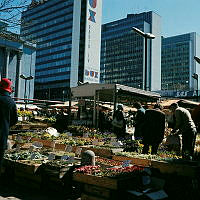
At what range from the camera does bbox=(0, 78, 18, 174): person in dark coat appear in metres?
4.38

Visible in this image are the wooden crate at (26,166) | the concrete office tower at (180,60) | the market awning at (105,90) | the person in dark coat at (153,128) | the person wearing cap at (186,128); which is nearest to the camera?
the wooden crate at (26,166)

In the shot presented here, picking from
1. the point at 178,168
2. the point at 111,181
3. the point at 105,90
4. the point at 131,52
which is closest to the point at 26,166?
the point at 111,181

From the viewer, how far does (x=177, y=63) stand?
141 meters

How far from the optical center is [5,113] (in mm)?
4441

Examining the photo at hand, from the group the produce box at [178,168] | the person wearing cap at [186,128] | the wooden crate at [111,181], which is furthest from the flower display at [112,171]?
the person wearing cap at [186,128]

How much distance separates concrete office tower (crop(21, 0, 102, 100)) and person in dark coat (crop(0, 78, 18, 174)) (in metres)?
83.4

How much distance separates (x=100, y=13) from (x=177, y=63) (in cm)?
5879

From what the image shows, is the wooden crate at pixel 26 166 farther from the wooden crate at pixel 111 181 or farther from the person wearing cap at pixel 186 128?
the person wearing cap at pixel 186 128

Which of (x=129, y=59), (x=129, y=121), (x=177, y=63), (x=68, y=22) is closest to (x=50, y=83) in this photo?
(x=68, y=22)

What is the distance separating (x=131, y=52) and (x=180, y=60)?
106 feet

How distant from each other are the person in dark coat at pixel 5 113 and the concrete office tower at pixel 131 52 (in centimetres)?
10896

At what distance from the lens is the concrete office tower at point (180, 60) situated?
13700cm

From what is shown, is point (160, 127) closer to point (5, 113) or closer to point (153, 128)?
point (153, 128)

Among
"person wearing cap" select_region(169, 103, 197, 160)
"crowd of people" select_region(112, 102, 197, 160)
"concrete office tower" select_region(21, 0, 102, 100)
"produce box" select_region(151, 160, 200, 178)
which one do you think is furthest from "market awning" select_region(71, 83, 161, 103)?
"concrete office tower" select_region(21, 0, 102, 100)
